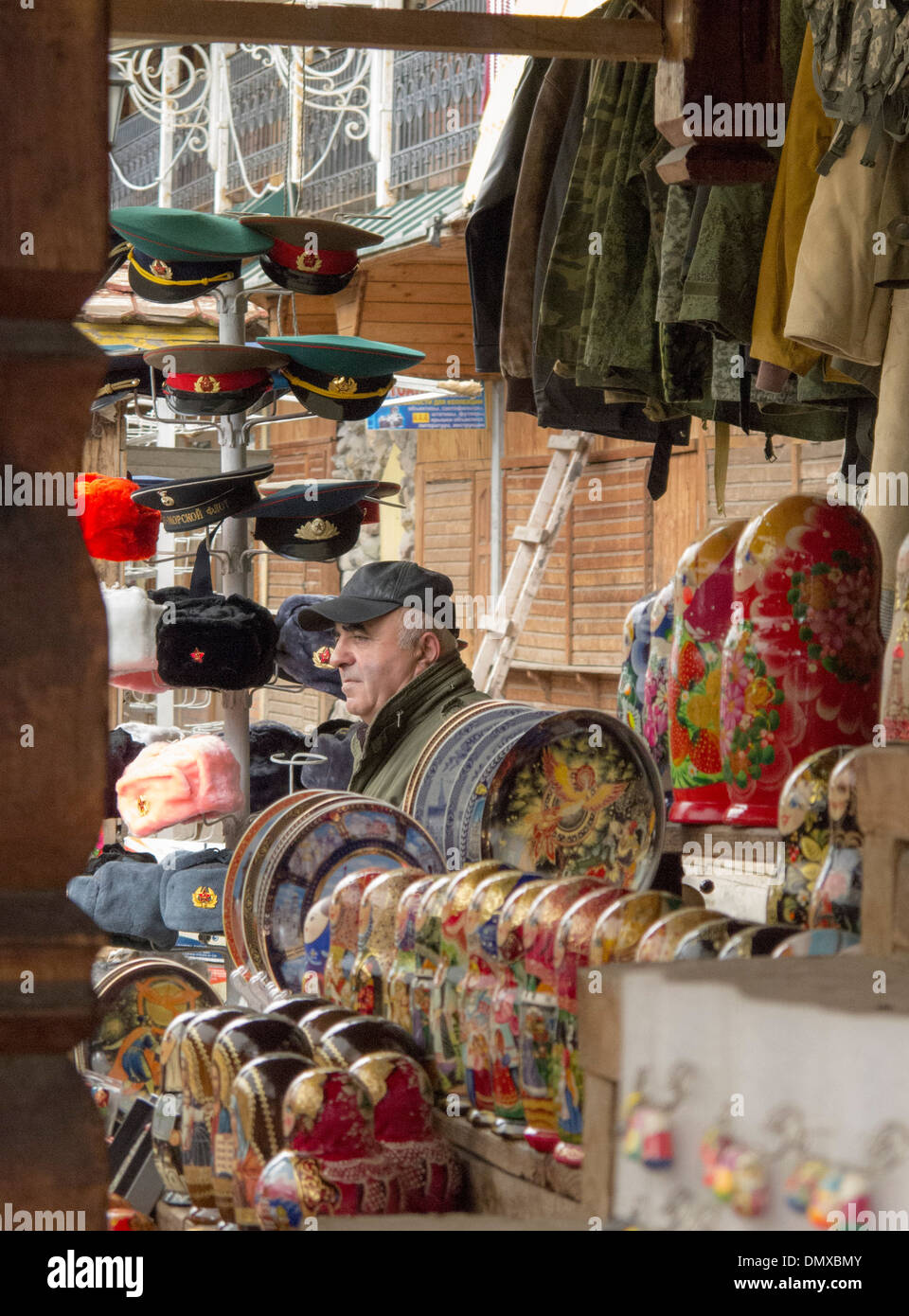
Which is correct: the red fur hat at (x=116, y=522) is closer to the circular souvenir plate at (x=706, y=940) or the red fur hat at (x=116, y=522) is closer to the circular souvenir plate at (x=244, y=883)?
the circular souvenir plate at (x=244, y=883)

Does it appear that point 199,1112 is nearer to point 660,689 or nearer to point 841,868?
point 841,868

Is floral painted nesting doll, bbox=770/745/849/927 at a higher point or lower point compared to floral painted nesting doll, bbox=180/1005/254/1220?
higher

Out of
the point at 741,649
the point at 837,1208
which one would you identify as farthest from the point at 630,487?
the point at 837,1208

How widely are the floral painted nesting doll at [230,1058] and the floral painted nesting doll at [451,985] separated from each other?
0.12 metres

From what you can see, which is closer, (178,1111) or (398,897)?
(178,1111)

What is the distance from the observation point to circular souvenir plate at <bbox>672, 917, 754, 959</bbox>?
127 centimetres

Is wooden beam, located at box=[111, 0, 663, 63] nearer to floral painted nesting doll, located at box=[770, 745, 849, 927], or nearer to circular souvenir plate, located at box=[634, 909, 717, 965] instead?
floral painted nesting doll, located at box=[770, 745, 849, 927]

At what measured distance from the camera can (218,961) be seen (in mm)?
4281

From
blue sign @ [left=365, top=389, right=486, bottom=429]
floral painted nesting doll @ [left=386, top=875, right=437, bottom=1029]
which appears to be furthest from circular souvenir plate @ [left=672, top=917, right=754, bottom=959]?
blue sign @ [left=365, top=389, right=486, bottom=429]

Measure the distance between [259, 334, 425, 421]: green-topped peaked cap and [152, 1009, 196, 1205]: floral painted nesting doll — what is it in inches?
104

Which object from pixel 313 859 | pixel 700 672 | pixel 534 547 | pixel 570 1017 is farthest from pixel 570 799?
pixel 534 547

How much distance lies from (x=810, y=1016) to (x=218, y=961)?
3.49m

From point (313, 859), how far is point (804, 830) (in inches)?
32.8

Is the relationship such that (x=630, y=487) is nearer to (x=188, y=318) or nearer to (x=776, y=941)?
(x=188, y=318)
